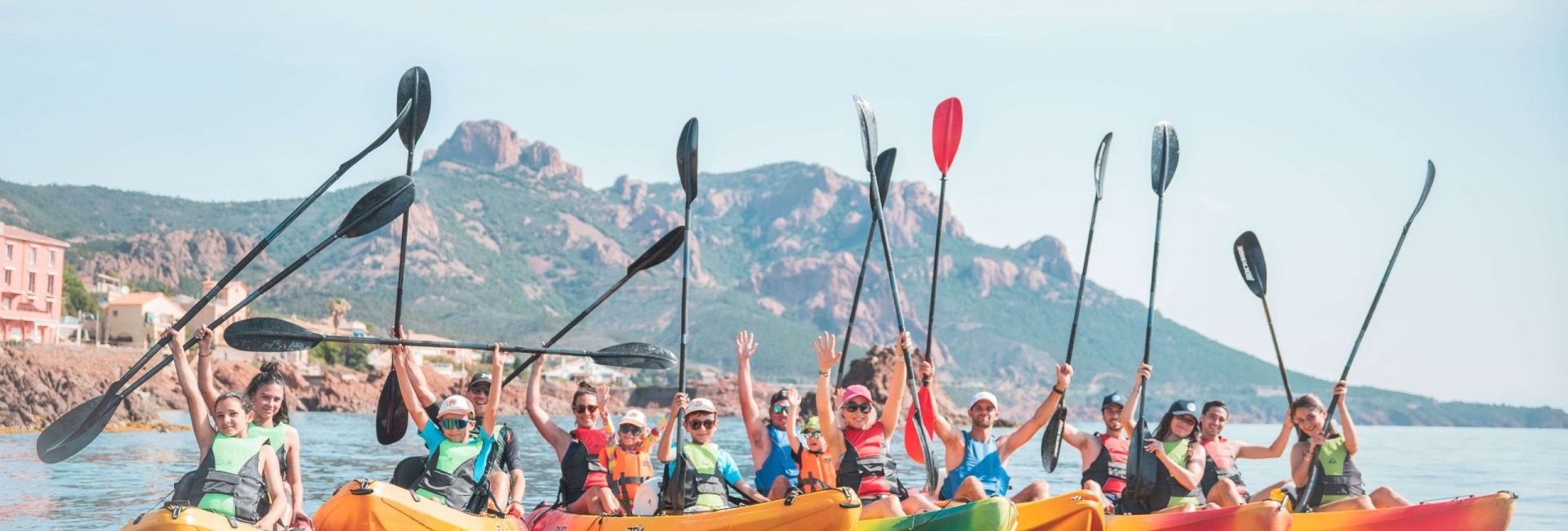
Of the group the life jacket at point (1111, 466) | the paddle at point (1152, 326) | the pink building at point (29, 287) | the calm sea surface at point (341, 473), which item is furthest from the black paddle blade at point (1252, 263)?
the pink building at point (29, 287)

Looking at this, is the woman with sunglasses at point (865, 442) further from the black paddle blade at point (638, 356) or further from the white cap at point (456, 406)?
the white cap at point (456, 406)

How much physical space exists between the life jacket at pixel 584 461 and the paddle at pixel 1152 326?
417cm

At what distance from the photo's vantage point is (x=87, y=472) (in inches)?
1163

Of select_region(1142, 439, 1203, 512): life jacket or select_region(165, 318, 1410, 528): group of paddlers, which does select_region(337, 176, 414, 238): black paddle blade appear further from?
select_region(1142, 439, 1203, 512): life jacket

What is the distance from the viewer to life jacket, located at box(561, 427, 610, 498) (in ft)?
38.4

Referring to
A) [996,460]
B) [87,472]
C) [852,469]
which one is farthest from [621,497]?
[87,472]

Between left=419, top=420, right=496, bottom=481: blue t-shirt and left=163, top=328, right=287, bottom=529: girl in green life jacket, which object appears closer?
left=163, top=328, right=287, bottom=529: girl in green life jacket

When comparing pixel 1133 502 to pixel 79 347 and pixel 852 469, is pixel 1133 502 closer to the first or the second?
pixel 852 469

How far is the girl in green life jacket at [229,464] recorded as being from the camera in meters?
9.05

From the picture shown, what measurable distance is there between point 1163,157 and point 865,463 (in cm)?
564

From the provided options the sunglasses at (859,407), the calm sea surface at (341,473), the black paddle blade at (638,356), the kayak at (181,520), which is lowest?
the calm sea surface at (341,473)

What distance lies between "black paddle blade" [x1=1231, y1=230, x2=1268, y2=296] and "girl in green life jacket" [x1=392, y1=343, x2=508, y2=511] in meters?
7.42

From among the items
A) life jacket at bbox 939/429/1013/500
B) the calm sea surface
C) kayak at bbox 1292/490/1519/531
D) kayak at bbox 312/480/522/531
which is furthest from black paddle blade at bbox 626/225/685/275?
the calm sea surface

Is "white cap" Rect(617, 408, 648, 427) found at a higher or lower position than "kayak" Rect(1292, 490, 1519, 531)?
higher
